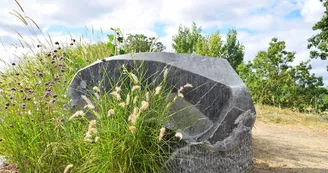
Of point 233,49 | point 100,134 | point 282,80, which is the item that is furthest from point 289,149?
point 233,49

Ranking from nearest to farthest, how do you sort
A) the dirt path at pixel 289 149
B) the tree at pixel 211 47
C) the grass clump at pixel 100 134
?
the grass clump at pixel 100 134 < the dirt path at pixel 289 149 < the tree at pixel 211 47

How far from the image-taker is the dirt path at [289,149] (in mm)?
5285

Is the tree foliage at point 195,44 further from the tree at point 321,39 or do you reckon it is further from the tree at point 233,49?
the tree at point 321,39

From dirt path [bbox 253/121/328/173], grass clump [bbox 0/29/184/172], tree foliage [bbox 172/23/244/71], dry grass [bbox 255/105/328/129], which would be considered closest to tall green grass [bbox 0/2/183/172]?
grass clump [bbox 0/29/184/172]

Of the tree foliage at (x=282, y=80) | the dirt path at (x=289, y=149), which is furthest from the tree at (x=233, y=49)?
the dirt path at (x=289, y=149)

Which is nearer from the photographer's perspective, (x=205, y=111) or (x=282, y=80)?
(x=205, y=111)

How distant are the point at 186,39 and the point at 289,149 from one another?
14954 millimetres

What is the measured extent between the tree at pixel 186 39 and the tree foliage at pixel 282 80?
6.39 metres

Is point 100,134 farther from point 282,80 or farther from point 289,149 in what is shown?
point 282,80

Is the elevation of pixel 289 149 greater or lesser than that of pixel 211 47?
lesser

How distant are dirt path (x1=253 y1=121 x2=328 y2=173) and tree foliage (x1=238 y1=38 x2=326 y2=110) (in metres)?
4.32

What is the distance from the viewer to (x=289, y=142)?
7.26m

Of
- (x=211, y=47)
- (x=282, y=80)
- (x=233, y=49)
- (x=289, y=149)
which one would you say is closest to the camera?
(x=289, y=149)

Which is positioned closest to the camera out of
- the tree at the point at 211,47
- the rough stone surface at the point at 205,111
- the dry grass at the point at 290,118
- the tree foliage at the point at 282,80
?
the rough stone surface at the point at 205,111
